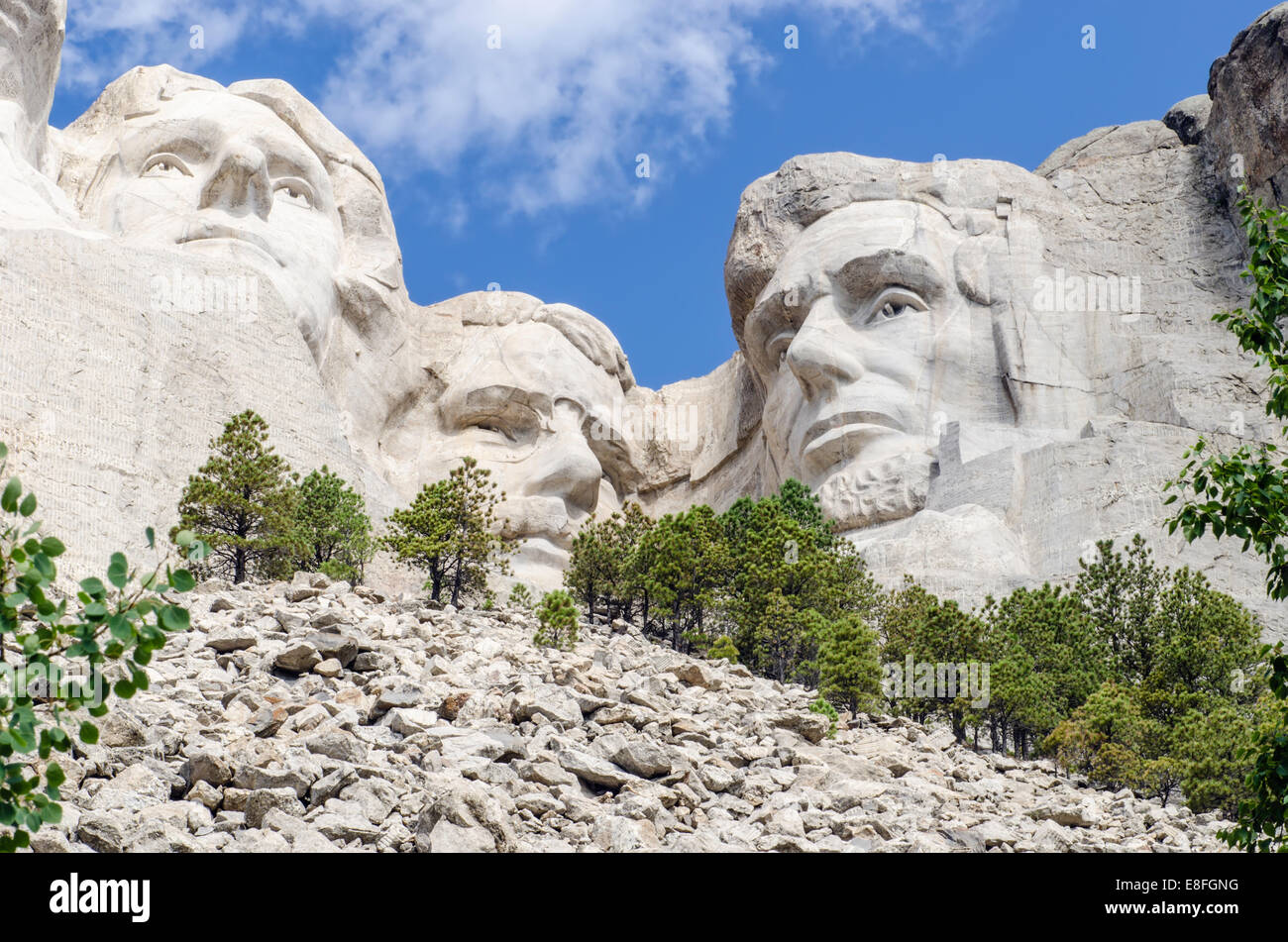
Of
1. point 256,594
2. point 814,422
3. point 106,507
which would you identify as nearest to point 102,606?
point 256,594

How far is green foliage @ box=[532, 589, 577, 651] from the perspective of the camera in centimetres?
1805

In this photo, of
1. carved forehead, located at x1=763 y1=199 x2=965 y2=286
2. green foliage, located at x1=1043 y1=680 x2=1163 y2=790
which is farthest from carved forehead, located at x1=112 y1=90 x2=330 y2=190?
green foliage, located at x1=1043 y1=680 x2=1163 y2=790

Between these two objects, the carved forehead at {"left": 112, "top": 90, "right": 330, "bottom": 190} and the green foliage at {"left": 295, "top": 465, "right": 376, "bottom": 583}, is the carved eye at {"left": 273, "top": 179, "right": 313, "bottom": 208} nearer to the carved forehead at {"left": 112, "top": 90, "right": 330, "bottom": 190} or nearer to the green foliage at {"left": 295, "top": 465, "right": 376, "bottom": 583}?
the carved forehead at {"left": 112, "top": 90, "right": 330, "bottom": 190}

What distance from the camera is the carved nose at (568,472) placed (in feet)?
128

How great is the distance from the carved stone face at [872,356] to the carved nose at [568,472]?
479cm

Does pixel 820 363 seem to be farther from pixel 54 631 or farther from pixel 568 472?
pixel 54 631

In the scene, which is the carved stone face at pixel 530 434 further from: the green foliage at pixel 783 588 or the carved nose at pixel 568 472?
the green foliage at pixel 783 588

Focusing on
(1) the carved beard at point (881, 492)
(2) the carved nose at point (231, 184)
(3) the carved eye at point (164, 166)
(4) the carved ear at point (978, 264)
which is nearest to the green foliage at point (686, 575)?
(1) the carved beard at point (881, 492)

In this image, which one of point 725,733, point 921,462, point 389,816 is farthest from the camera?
point 921,462

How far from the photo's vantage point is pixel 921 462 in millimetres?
34750

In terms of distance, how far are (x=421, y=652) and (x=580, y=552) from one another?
1087 cm
